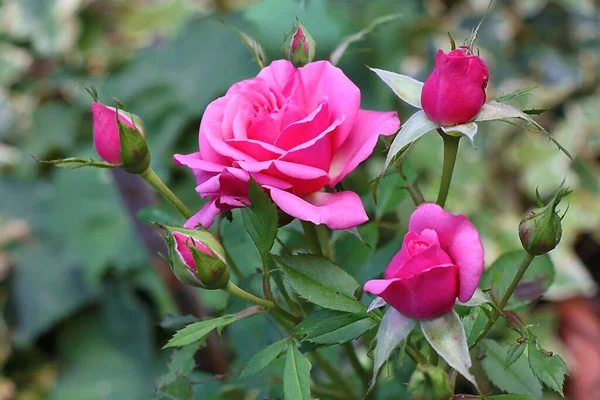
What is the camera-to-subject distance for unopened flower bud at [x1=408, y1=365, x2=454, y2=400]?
33cm

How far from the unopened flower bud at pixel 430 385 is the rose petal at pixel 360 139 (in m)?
0.13

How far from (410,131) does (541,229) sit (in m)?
0.10

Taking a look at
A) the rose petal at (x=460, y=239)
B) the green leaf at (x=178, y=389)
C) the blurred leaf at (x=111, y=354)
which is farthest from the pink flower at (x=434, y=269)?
the blurred leaf at (x=111, y=354)

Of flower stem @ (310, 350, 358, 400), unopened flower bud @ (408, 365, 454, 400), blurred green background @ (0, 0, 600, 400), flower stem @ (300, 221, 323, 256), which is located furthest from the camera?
blurred green background @ (0, 0, 600, 400)

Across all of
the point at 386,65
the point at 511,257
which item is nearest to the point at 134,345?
the point at 386,65

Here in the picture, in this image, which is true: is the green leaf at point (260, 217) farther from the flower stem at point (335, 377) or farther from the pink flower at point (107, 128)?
the flower stem at point (335, 377)

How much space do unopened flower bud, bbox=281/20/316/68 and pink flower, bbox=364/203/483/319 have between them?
0.16m

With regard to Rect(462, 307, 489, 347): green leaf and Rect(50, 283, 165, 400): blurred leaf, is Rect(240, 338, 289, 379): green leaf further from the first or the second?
Rect(50, 283, 165, 400): blurred leaf

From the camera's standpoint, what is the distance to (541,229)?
368mm

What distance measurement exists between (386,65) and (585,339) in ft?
2.54

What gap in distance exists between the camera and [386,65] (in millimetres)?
1377

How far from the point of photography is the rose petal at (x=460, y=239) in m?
0.35

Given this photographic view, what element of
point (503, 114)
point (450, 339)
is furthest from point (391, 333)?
point (503, 114)

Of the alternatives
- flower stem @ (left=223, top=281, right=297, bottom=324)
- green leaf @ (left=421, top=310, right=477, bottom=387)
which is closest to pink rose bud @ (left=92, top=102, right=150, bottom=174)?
flower stem @ (left=223, top=281, right=297, bottom=324)
